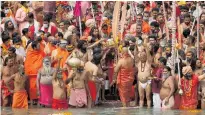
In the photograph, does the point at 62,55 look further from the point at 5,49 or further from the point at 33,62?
the point at 5,49

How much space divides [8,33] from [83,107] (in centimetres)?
307

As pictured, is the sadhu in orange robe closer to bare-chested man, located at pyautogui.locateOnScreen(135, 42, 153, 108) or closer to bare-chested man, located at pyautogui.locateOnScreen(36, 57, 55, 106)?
bare-chested man, located at pyautogui.locateOnScreen(36, 57, 55, 106)

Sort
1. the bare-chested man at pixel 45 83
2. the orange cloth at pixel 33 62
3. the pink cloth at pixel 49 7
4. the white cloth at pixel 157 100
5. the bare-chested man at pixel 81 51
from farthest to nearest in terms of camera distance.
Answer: the pink cloth at pixel 49 7, the orange cloth at pixel 33 62, the bare-chested man at pixel 81 51, the bare-chested man at pixel 45 83, the white cloth at pixel 157 100

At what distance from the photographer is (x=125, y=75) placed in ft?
66.9

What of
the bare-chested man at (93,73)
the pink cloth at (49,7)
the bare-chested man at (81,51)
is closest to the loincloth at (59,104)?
the bare-chested man at (93,73)

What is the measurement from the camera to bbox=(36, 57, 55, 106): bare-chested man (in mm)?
20469

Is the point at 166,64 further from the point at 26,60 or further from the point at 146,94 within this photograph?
the point at 26,60

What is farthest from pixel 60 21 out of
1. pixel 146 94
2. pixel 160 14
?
pixel 146 94

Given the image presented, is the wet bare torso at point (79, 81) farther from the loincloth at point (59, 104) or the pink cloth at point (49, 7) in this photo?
the pink cloth at point (49, 7)

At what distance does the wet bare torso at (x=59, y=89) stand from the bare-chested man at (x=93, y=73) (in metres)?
0.63

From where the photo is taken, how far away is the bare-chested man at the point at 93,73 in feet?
66.9

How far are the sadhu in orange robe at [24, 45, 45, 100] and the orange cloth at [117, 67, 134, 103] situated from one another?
198 cm

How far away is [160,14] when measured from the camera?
2286 cm

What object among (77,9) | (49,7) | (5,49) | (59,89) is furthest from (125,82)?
(49,7)
